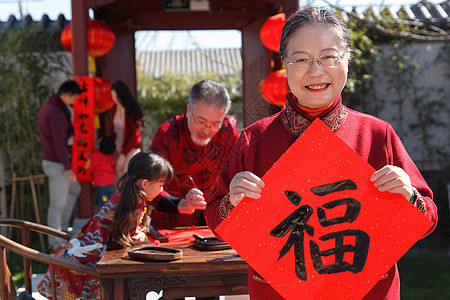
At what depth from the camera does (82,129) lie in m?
4.63

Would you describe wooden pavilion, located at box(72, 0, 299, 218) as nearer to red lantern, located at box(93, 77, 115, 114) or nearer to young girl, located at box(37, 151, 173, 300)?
red lantern, located at box(93, 77, 115, 114)

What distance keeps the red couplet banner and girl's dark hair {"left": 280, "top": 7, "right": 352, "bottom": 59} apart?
3625 mm

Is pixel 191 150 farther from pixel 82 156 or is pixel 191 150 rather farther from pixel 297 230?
pixel 82 156

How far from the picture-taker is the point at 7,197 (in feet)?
19.5


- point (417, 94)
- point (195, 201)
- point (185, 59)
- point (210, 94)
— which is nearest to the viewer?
point (195, 201)

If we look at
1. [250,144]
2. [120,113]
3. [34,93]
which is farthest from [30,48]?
[250,144]

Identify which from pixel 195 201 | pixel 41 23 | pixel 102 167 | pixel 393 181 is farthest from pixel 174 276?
pixel 41 23

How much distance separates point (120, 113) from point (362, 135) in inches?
147

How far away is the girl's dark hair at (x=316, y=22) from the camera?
1188 mm

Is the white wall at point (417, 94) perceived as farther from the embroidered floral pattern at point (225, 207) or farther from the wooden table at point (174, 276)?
the embroidered floral pattern at point (225, 207)

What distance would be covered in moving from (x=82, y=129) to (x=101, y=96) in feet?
1.27

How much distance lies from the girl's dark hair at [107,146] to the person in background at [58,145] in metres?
0.31

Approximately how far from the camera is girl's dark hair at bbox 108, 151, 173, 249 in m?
2.19

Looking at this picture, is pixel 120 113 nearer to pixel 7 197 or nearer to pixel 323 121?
pixel 7 197
